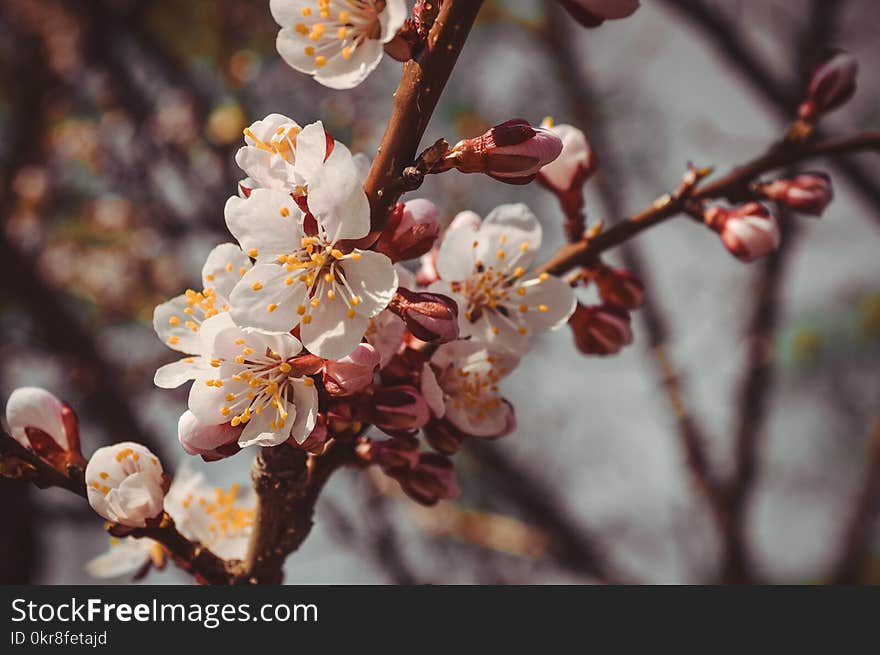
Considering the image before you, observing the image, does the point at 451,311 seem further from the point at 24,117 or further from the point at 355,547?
the point at 24,117

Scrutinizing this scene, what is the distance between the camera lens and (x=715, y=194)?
825 millimetres

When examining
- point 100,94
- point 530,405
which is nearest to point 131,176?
point 100,94

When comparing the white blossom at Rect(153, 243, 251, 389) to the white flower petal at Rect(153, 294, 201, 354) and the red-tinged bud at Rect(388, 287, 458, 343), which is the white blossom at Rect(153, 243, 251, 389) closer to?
the white flower petal at Rect(153, 294, 201, 354)

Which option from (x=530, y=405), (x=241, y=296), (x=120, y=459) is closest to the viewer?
(x=241, y=296)

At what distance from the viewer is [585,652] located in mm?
829

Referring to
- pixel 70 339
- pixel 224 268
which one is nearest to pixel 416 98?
pixel 224 268

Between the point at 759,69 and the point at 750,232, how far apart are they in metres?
1.58

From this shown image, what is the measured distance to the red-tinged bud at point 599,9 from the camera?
2.14ft

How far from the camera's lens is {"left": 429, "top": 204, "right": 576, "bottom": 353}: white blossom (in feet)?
2.48

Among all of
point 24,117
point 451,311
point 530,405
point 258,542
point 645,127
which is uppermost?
point 451,311

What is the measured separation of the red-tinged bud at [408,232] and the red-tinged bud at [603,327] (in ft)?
0.78

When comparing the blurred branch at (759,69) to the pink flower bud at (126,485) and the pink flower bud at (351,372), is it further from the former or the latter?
the pink flower bud at (126,485)

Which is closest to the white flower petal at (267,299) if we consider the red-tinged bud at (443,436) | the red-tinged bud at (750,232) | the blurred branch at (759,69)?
the red-tinged bud at (443,436)

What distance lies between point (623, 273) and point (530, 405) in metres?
2.56
